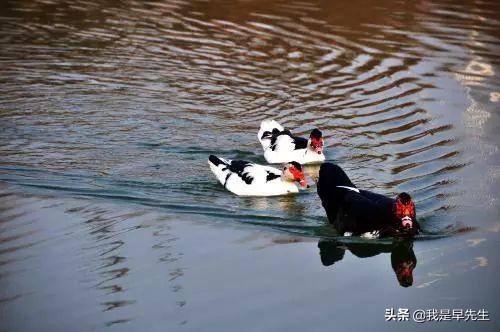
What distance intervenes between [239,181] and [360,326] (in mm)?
4459

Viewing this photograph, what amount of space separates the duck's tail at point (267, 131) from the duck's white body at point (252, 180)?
130 centimetres

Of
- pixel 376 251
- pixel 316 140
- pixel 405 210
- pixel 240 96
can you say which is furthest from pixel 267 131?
pixel 405 210

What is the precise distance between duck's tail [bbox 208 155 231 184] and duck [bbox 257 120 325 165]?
1178 millimetres

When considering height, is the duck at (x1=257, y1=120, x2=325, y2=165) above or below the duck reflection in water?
above

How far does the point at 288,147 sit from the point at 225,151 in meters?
0.96

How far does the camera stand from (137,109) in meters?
15.0

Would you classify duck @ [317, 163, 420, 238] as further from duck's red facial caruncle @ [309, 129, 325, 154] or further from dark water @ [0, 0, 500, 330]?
duck's red facial caruncle @ [309, 129, 325, 154]

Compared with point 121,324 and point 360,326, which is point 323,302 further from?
point 121,324

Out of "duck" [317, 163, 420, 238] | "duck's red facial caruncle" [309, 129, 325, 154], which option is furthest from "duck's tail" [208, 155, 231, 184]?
"duck" [317, 163, 420, 238]

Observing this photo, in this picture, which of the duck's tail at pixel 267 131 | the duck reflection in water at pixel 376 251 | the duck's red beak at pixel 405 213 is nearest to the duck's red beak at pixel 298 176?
the duck's tail at pixel 267 131

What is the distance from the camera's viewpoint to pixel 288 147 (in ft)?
43.3

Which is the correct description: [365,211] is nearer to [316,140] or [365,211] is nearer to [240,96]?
[316,140]

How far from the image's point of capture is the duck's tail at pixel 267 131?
1336cm

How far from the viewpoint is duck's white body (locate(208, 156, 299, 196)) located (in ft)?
39.1
